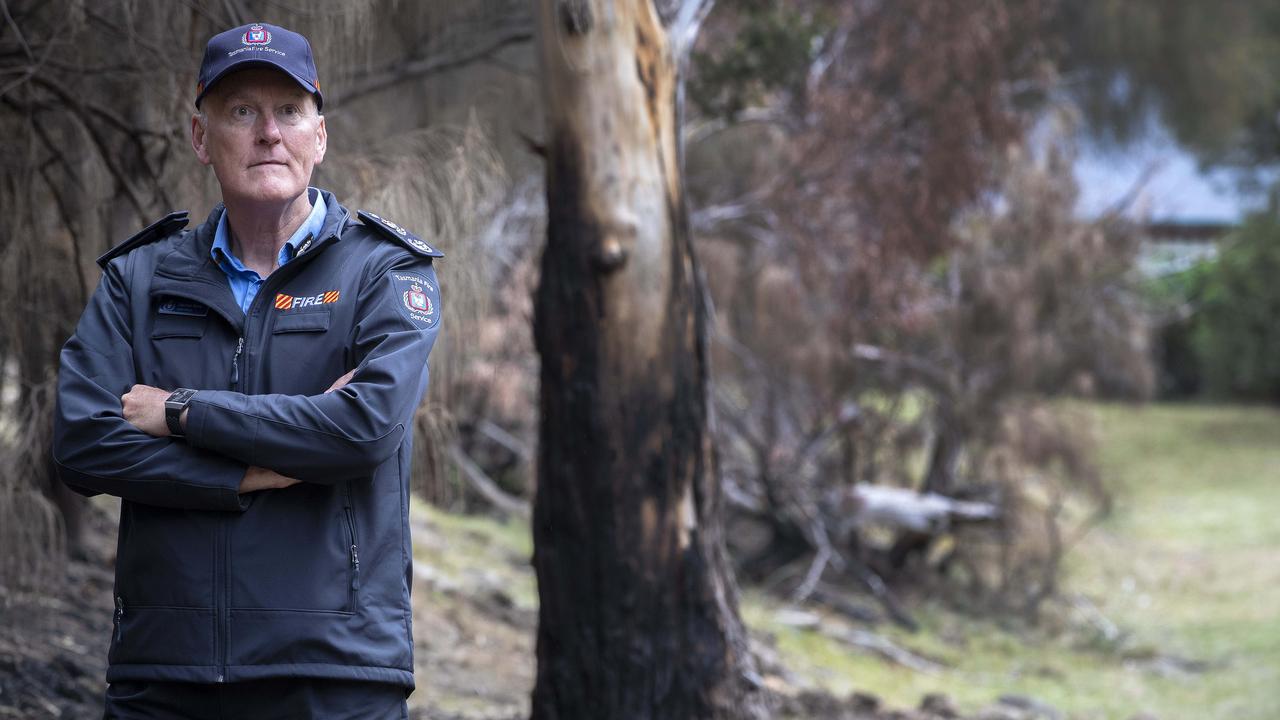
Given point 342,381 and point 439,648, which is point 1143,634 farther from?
point 342,381

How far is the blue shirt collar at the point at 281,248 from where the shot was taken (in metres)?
2.48

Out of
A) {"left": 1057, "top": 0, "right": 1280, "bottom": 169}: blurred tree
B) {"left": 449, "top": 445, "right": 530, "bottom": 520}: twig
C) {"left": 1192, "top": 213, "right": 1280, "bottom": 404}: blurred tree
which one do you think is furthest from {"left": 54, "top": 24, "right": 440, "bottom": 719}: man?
{"left": 1192, "top": 213, "right": 1280, "bottom": 404}: blurred tree

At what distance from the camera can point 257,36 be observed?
2.44 m

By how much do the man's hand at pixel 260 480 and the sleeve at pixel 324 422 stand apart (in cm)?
3

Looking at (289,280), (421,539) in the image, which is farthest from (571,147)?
(421,539)

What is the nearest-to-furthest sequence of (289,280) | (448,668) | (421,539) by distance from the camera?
(289,280)
(448,668)
(421,539)

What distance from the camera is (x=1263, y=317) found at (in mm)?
21375

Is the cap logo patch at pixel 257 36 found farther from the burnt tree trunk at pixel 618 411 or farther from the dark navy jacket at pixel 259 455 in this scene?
the burnt tree trunk at pixel 618 411

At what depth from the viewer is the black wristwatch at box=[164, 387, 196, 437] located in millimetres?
2283

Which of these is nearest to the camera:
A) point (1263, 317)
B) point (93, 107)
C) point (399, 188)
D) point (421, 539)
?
point (93, 107)

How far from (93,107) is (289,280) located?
2.29 m

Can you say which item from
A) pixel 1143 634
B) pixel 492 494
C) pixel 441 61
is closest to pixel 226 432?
pixel 441 61

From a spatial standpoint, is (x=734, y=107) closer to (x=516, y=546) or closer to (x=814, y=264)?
(x=814, y=264)

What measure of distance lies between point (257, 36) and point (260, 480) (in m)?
0.81
